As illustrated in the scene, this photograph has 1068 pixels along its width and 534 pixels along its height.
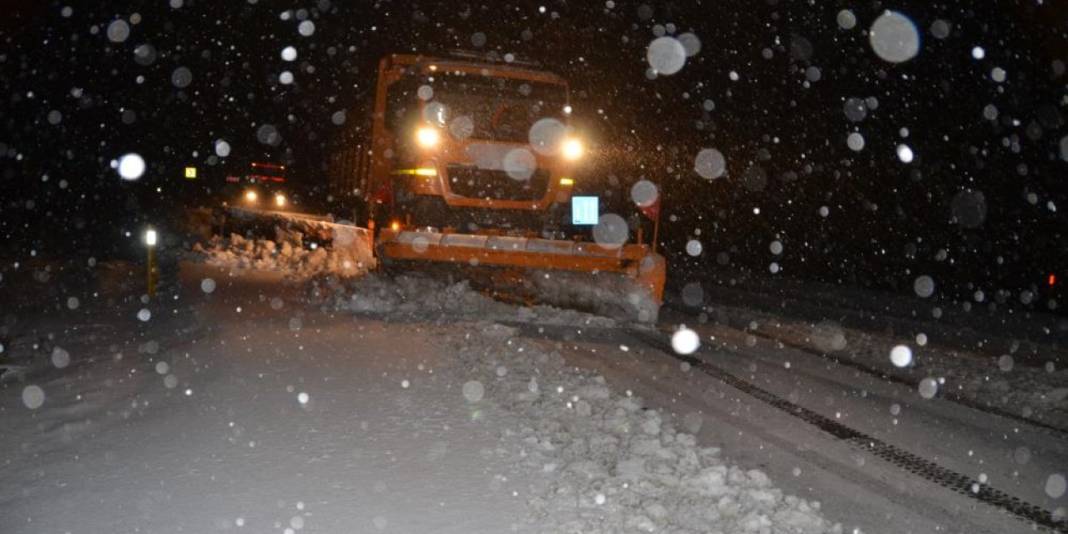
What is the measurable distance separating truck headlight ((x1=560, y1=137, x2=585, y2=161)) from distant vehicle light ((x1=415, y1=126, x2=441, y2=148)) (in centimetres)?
190

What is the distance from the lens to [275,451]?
16.9 feet

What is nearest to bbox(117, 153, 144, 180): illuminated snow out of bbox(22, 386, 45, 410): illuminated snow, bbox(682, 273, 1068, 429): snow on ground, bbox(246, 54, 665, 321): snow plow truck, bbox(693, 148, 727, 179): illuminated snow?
bbox(693, 148, 727, 179): illuminated snow

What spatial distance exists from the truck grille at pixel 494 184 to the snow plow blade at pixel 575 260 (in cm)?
100

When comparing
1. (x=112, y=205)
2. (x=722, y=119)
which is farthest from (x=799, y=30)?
(x=112, y=205)

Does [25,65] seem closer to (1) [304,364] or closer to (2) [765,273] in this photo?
(2) [765,273]

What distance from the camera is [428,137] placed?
12062mm

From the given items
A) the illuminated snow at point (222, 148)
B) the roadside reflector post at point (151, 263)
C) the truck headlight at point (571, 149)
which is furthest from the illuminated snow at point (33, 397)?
the illuminated snow at point (222, 148)

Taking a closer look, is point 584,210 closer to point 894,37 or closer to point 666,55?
point 894,37

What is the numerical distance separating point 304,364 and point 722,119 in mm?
22964

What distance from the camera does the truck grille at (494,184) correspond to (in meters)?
12.3

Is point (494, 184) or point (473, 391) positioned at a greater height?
point (494, 184)

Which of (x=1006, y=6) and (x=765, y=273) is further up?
(x=1006, y=6)

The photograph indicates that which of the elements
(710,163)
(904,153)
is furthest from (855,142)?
(710,163)

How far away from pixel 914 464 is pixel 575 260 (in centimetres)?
624
